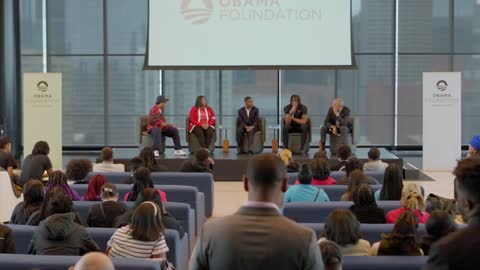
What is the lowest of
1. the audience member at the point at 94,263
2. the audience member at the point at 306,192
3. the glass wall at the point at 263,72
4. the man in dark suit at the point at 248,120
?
the audience member at the point at 306,192

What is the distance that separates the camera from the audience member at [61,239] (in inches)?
189

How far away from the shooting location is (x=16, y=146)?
15383mm

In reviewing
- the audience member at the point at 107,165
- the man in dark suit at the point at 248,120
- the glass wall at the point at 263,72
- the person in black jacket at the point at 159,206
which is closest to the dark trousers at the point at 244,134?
the man in dark suit at the point at 248,120

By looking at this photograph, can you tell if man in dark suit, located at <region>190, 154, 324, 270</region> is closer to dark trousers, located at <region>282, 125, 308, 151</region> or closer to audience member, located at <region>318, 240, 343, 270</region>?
audience member, located at <region>318, 240, 343, 270</region>

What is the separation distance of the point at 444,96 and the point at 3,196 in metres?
7.70

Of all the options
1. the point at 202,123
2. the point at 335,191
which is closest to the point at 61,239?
the point at 335,191

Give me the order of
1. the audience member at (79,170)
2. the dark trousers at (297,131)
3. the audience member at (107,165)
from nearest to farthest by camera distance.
Answer: the audience member at (79,170), the audience member at (107,165), the dark trousers at (297,131)

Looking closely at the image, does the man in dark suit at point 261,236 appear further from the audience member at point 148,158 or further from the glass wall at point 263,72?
the glass wall at point 263,72

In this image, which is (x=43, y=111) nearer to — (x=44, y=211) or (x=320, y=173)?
(x=320, y=173)

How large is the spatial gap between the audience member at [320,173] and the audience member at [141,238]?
300cm

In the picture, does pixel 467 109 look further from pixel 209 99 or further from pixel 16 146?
pixel 16 146

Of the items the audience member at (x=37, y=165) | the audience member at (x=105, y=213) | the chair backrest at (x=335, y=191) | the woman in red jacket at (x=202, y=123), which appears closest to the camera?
the audience member at (x=105, y=213)

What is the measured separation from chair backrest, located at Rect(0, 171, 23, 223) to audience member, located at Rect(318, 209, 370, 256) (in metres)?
4.69

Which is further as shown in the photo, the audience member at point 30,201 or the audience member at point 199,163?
the audience member at point 199,163
